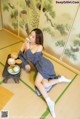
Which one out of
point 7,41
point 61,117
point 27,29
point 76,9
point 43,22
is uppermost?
point 76,9

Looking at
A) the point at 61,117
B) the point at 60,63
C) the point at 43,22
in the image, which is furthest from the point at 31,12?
the point at 61,117

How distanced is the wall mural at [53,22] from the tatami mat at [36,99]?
0.26 meters

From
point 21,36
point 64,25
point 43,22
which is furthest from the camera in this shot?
point 21,36

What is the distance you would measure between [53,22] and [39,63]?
0.48 m

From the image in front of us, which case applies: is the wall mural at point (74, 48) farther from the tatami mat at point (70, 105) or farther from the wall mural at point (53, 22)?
the tatami mat at point (70, 105)

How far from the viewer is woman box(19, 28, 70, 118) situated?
1.27 metres

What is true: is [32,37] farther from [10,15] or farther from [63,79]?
[10,15]

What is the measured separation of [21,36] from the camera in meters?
1.95

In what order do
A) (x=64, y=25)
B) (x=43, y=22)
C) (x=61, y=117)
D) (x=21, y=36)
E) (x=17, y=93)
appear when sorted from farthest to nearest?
(x=21, y=36) < (x=43, y=22) < (x=64, y=25) < (x=17, y=93) < (x=61, y=117)

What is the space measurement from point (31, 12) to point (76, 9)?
1.84 ft

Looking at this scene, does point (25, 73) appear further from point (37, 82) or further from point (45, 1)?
point (45, 1)

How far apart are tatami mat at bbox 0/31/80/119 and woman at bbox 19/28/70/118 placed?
68 millimetres

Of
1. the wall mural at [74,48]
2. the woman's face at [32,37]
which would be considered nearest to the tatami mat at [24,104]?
the woman's face at [32,37]

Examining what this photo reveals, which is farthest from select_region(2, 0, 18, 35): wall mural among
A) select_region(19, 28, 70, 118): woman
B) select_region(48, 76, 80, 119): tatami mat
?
select_region(48, 76, 80, 119): tatami mat
